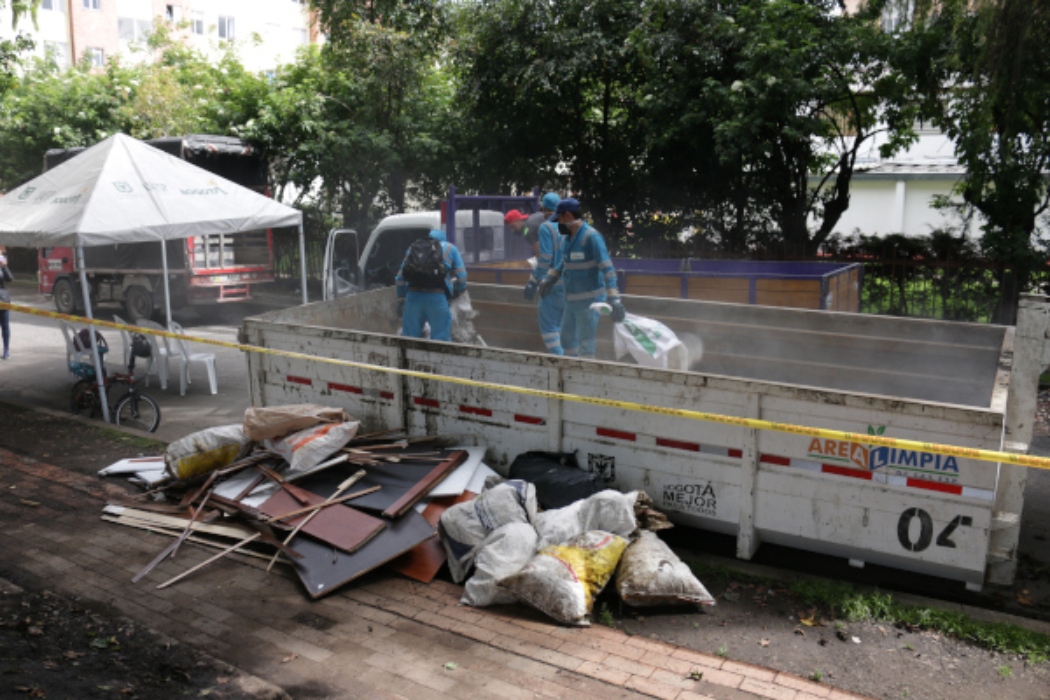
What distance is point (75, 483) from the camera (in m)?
6.80

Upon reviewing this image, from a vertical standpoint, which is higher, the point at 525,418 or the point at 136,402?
the point at 525,418

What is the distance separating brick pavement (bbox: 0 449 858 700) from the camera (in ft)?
12.7

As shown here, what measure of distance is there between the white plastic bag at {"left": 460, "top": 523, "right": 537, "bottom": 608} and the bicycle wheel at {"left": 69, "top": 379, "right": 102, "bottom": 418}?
19.5ft

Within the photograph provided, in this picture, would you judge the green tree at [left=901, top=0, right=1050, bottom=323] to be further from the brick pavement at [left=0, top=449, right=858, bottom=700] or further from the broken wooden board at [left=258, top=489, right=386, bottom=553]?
the broken wooden board at [left=258, top=489, right=386, bottom=553]

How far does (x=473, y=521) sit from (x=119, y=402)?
17.7ft

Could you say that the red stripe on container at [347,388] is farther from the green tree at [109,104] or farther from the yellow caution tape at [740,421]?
the green tree at [109,104]

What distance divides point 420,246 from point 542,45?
27.2ft

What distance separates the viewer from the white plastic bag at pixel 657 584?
4.46m

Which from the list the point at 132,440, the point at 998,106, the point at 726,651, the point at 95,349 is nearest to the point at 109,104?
the point at 95,349

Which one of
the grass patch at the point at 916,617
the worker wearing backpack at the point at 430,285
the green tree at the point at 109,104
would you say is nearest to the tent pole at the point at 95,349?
the worker wearing backpack at the point at 430,285

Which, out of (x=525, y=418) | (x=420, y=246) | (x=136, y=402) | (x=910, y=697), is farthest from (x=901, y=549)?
(x=136, y=402)

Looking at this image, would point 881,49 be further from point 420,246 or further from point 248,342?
point 248,342

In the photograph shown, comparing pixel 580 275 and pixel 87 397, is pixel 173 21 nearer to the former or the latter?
pixel 87 397

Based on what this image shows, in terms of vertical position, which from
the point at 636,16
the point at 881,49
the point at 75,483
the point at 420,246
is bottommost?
the point at 75,483
